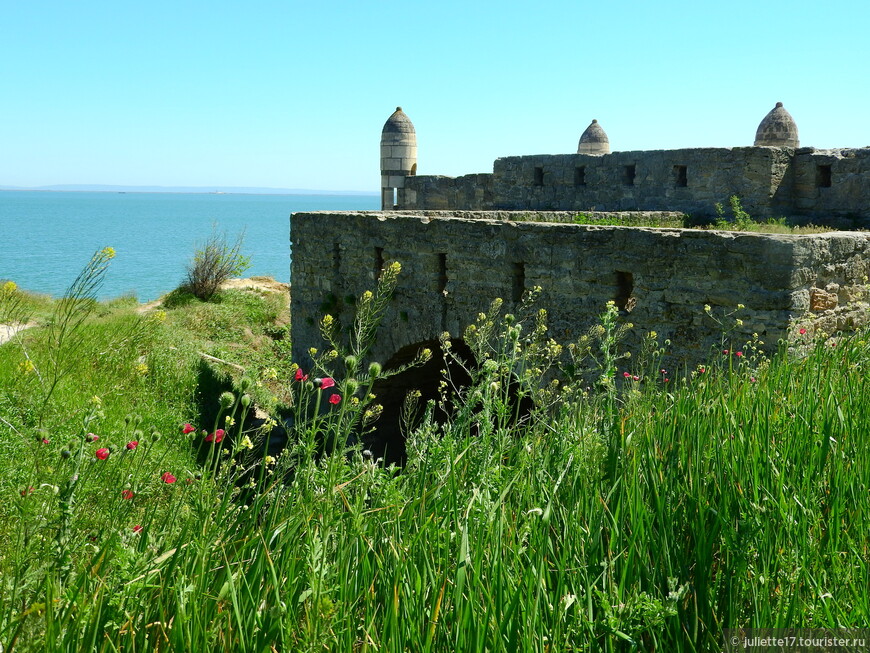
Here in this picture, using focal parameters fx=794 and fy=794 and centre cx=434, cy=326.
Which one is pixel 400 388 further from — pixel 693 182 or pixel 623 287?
pixel 693 182

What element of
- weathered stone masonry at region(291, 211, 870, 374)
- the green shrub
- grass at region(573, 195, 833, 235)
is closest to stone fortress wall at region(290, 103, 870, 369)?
weathered stone masonry at region(291, 211, 870, 374)

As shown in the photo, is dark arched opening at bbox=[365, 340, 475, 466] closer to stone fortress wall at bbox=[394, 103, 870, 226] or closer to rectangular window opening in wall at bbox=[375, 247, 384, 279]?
rectangular window opening in wall at bbox=[375, 247, 384, 279]

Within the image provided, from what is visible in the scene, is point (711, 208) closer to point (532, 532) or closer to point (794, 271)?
point (794, 271)

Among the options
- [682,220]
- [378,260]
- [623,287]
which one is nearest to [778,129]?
[682,220]

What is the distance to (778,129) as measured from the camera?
19844mm

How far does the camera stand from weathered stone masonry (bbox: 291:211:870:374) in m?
6.41

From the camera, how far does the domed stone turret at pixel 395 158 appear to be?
63.3ft

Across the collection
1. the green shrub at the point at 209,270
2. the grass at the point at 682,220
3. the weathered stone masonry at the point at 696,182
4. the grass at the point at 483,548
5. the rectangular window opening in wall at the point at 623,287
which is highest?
the weathered stone masonry at the point at 696,182

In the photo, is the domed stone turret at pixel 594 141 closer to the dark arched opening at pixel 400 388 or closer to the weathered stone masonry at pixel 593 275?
the weathered stone masonry at pixel 593 275

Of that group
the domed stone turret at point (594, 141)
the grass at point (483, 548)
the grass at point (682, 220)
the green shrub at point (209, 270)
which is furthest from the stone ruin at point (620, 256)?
the domed stone turret at point (594, 141)

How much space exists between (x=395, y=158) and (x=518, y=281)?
11.7 m

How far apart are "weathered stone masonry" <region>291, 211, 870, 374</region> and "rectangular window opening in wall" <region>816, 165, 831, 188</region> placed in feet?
11.6

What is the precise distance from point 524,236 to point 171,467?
4077mm

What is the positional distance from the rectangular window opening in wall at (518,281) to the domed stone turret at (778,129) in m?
14.2
